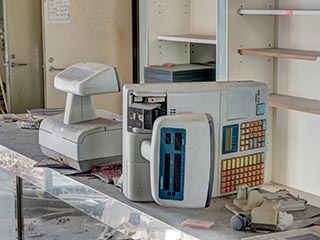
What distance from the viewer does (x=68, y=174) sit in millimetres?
2066

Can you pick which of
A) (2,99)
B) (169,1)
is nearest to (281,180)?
(169,1)

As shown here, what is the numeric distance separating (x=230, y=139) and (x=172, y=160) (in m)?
0.25

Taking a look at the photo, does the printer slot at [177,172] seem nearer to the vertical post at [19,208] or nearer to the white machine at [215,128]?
the white machine at [215,128]

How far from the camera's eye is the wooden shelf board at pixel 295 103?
292 centimetres

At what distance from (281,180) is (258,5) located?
1.03 meters

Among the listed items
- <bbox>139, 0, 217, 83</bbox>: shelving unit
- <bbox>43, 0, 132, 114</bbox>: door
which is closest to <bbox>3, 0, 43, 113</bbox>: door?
<bbox>43, 0, 132, 114</bbox>: door

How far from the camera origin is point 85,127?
209cm

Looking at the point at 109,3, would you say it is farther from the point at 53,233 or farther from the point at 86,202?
the point at 86,202

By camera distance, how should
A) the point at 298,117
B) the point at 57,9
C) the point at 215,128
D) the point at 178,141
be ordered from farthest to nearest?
the point at 57,9 → the point at 298,117 → the point at 215,128 → the point at 178,141

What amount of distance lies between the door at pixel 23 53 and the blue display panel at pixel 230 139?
3504 mm

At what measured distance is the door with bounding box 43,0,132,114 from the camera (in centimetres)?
462

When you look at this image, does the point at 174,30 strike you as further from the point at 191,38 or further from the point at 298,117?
the point at 298,117

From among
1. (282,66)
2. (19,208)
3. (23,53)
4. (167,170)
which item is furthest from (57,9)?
(167,170)

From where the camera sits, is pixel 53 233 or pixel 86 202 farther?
pixel 53 233
